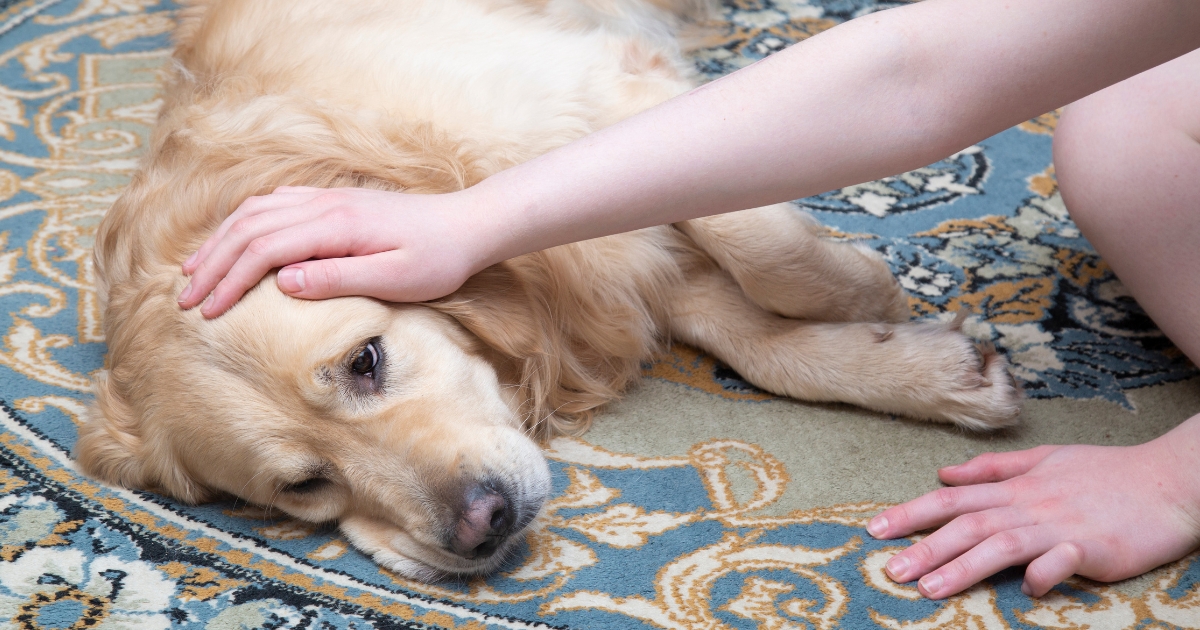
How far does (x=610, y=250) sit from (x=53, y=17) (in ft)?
8.17

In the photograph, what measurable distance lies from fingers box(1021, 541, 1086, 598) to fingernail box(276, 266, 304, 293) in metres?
1.14

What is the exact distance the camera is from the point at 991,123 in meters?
1.27

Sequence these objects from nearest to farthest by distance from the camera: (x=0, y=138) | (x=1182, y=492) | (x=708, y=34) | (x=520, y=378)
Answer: (x=1182, y=492)
(x=520, y=378)
(x=0, y=138)
(x=708, y=34)

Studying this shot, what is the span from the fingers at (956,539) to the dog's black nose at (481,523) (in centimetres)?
59

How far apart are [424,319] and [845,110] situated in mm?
734

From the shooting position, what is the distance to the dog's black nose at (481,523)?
1401mm

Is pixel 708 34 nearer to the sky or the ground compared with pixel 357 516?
nearer to the sky

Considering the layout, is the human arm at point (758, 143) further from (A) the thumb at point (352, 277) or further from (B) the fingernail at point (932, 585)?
(B) the fingernail at point (932, 585)

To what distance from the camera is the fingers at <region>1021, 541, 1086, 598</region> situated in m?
1.33

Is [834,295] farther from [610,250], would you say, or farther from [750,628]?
[750,628]

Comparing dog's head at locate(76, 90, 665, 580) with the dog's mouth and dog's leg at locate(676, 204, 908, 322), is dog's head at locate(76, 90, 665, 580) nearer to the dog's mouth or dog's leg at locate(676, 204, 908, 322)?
the dog's mouth

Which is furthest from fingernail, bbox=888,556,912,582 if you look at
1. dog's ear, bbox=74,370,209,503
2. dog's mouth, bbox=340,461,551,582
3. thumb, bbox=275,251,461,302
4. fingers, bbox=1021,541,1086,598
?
dog's ear, bbox=74,370,209,503

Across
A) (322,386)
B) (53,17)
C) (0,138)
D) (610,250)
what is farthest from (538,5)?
(53,17)

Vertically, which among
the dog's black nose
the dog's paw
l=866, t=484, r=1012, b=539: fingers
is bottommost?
the dog's black nose
